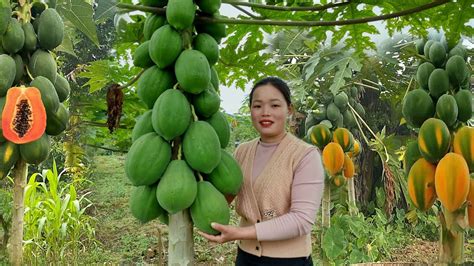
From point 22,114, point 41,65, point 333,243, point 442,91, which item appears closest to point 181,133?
point 22,114

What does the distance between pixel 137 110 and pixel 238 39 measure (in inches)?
40.5

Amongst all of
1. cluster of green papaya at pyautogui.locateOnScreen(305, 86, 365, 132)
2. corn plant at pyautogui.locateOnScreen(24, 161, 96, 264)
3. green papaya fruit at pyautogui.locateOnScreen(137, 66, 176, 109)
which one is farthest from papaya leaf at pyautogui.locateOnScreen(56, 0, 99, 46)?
corn plant at pyautogui.locateOnScreen(24, 161, 96, 264)

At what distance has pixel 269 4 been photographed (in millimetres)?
1604

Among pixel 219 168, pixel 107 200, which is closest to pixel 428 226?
pixel 107 200

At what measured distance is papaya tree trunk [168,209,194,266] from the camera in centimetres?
122

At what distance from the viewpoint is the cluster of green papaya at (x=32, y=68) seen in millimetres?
1946

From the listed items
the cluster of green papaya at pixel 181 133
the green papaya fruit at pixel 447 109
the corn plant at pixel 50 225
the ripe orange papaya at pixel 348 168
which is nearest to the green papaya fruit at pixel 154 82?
the cluster of green papaya at pixel 181 133

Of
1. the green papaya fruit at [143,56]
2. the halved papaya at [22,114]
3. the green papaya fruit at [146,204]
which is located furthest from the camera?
the halved papaya at [22,114]

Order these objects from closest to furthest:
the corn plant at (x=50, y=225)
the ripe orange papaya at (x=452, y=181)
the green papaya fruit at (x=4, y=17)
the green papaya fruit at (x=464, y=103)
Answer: the green papaya fruit at (x=4, y=17) → the ripe orange papaya at (x=452, y=181) → the green papaya fruit at (x=464, y=103) → the corn plant at (x=50, y=225)

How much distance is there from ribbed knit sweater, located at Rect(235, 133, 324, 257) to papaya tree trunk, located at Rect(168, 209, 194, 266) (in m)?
0.37

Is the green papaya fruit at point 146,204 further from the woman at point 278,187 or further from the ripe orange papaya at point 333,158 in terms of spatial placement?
the ripe orange papaya at point 333,158

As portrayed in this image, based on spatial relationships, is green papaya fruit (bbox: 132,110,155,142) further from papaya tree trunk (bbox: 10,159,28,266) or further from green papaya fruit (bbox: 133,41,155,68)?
papaya tree trunk (bbox: 10,159,28,266)

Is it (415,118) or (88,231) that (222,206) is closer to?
(415,118)

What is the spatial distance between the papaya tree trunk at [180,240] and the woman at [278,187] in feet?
1.00
